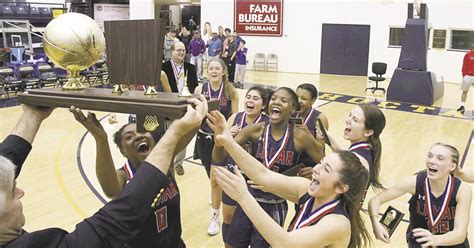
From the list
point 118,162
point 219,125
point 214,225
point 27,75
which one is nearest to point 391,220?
point 219,125

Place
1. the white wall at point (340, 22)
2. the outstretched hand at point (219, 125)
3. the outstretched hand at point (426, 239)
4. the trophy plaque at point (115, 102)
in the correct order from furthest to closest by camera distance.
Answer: the white wall at point (340, 22) → the outstretched hand at point (426, 239) → the outstretched hand at point (219, 125) → the trophy plaque at point (115, 102)

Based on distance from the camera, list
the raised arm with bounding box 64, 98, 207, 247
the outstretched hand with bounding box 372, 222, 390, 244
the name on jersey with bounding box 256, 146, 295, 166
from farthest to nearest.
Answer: the name on jersey with bounding box 256, 146, 295, 166 < the outstretched hand with bounding box 372, 222, 390, 244 < the raised arm with bounding box 64, 98, 207, 247

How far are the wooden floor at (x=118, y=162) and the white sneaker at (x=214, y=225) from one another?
0.08m

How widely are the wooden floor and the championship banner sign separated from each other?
8.39m

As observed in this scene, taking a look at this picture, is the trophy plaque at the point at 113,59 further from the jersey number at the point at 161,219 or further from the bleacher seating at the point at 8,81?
the bleacher seating at the point at 8,81

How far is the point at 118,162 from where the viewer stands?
24.0 feet

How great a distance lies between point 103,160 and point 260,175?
3.24 ft

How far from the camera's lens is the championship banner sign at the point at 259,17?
20.4 meters

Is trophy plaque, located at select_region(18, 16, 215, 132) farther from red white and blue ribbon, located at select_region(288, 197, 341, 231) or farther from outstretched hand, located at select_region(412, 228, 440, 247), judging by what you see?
outstretched hand, located at select_region(412, 228, 440, 247)

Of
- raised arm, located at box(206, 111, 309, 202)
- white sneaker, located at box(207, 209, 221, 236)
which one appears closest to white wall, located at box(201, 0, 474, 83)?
white sneaker, located at box(207, 209, 221, 236)

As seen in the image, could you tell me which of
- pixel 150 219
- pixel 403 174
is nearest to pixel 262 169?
pixel 150 219

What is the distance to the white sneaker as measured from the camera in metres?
5.03

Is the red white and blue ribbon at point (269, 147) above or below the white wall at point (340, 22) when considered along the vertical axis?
below

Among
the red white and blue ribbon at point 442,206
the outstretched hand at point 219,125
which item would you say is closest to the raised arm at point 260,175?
the outstretched hand at point 219,125
